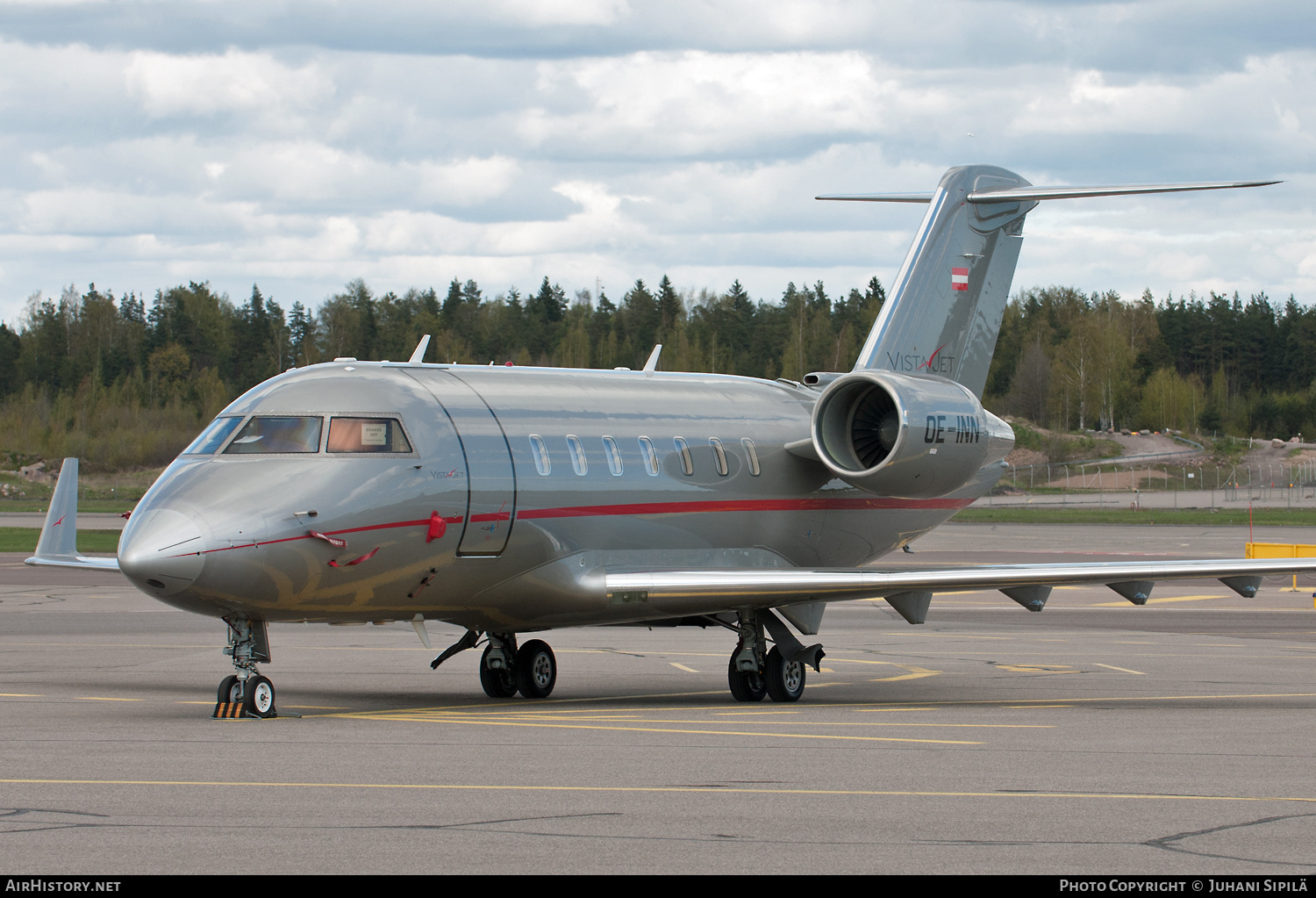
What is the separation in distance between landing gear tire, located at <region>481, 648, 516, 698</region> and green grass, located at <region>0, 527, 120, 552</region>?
100ft

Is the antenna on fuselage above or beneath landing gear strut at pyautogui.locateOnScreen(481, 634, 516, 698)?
above

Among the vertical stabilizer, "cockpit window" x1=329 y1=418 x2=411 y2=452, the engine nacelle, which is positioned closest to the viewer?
Result: "cockpit window" x1=329 y1=418 x2=411 y2=452

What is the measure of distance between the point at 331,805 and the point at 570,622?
8.30 m

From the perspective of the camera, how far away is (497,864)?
8.09 meters

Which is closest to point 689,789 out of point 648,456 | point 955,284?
point 648,456

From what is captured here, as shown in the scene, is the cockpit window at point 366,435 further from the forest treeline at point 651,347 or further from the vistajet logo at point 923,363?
the forest treeline at point 651,347

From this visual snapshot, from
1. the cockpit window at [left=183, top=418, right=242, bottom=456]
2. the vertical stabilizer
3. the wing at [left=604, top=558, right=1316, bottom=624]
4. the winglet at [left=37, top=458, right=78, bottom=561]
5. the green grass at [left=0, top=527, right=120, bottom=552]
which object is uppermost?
the vertical stabilizer

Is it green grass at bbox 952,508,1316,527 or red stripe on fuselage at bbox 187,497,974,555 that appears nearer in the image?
red stripe on fuselage at bbox 187,497,974,555

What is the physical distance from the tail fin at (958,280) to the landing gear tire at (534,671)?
21.7 ft

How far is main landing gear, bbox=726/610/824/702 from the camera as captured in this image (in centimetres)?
1845

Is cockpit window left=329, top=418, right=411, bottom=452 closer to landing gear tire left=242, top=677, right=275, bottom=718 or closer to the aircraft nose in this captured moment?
the aircraft nose

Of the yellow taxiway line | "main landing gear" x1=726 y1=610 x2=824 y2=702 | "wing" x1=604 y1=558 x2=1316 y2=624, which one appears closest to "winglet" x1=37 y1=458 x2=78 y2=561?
"wing" x1=604 y1=558 x2=1316 y2=624

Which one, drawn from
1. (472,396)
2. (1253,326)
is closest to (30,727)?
(472,396)

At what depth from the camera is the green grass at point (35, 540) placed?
4969cm
